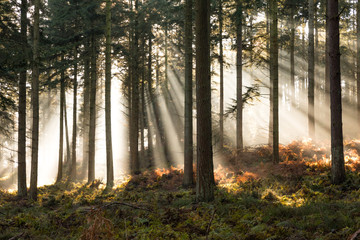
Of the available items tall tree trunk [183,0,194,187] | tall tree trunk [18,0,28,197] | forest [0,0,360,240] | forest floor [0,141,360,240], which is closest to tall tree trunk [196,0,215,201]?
forest [0,0,360,240]

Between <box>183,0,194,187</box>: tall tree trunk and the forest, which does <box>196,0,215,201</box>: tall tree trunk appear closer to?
the forest

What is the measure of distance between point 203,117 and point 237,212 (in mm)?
3010

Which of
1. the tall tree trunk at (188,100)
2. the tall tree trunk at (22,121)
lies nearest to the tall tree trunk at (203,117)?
the tall tree trunk at (188,100)

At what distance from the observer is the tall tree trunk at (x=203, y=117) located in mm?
8672

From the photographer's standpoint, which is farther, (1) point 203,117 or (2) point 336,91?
(2) point 336,91

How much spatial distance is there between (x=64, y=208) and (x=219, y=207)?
19.0 ft

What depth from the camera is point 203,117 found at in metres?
8.70

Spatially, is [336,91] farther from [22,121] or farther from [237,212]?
[22,121]

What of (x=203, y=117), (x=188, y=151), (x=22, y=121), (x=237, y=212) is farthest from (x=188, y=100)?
(x=22, y=121)

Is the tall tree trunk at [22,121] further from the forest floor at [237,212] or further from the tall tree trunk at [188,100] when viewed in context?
the tall tree trunk at [188,100]

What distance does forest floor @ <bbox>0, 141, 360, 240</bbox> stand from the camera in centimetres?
529

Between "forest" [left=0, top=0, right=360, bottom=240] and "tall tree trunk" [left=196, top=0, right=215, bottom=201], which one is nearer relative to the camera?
"forest" [left=0, top=0, right=360, bottom=240]

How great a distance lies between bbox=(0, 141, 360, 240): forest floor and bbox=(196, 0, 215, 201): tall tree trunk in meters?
0.61

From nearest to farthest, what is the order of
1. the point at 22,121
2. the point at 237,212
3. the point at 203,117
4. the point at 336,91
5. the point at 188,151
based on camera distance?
the point at 237,212 < the point at 203,117 < the point at 336,91 < the point at 188,151 < the point at 22,121
